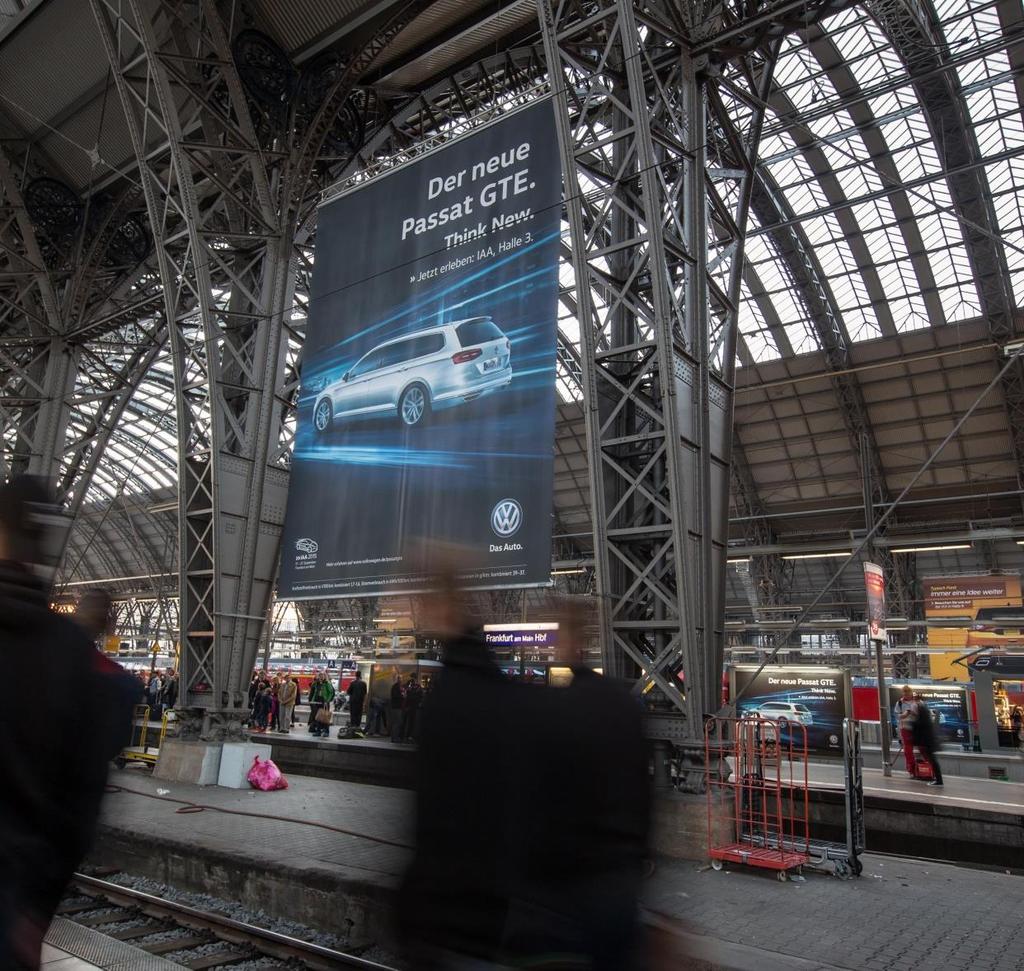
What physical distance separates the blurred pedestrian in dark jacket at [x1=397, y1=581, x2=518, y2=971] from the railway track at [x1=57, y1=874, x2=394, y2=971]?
412cm

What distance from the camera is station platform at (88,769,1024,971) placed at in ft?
19.3

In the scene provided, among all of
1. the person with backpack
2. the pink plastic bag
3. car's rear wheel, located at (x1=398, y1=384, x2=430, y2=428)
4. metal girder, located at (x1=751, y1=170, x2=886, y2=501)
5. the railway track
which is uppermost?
metal girder, located at (x1=751, y1=170, x2=886, y2=501)

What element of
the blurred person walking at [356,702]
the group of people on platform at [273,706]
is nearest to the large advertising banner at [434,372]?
the blurred person walking at [356,702]

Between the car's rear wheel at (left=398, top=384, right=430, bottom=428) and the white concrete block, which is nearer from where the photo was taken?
the car's rear wheel at (left=398, top=384, right=430, bottom=428)

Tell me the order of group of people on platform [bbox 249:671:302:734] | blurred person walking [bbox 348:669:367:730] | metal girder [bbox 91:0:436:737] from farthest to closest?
group of people on platform [bbox 249:671:302:734] < blurred person walking [bbox 348:669:367:730] < metal girder [bbox 91:0:436:737]

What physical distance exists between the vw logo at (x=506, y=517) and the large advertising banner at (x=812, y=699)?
1104cm

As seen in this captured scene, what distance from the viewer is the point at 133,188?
19.5m

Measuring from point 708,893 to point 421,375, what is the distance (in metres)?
7.71

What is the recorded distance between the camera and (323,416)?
13.6 metres

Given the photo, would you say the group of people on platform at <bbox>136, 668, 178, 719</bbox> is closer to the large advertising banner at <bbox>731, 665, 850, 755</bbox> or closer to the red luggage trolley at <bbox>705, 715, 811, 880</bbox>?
the large advertising banner at <bbox>731, 665, 850, 755</bbox>

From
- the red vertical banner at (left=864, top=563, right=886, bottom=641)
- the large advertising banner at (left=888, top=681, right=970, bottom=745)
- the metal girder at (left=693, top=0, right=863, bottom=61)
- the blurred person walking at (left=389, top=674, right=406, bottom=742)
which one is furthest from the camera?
the large advertising banner at (left=888, top=681, right=970, bottom=745)

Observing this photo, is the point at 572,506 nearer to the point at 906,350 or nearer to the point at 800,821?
the point at 906,350

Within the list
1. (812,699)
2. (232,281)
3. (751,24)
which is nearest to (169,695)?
(232,281)

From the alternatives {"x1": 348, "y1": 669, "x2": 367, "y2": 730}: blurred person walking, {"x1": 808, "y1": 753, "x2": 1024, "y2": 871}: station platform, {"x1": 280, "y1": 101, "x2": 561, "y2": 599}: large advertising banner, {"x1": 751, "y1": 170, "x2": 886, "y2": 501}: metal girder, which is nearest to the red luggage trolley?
{"x1": 808, "y1": 753, "x2": 1024, "y2": 871}: station platform
